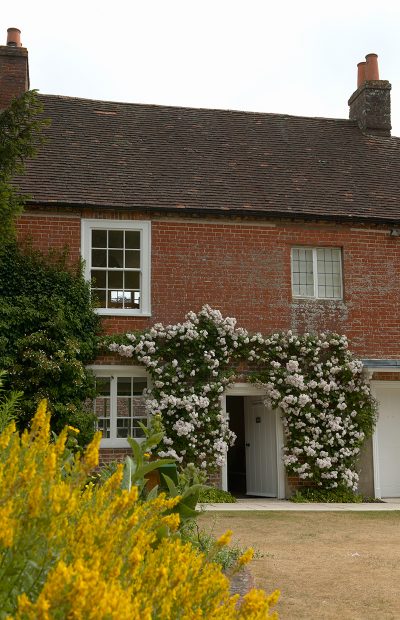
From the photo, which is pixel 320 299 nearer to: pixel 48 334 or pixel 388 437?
pixel 388 437

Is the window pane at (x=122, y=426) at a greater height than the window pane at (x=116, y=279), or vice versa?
the window pane at (x=116, y=279)

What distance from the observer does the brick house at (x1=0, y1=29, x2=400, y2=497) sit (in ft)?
51.5

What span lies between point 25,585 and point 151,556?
0.44m

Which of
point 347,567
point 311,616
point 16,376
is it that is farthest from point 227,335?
point 311,616

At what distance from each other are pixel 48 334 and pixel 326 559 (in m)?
7.87

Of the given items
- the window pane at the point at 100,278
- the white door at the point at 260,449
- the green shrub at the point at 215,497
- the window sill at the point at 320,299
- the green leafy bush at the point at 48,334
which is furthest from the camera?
the window sill at the point at 320,299

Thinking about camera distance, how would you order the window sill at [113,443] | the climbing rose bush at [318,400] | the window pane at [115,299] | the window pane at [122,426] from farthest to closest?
the window pane at [115,299] < the climbing rose bush at [318,400] < the window pane at [122,426] < the window sill at [113,443]

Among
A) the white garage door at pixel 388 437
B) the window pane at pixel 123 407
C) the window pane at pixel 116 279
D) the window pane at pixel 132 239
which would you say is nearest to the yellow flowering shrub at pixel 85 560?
the window pane at pixel 123 407

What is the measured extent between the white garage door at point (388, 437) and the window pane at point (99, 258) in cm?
644

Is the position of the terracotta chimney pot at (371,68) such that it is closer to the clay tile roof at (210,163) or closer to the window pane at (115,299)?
the clay tile roof at (210,163)

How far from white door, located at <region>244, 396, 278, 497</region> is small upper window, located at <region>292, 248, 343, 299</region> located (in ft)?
8.73

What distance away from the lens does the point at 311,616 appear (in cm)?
574

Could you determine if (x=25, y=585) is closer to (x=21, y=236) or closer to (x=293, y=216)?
(x=21, y=236)

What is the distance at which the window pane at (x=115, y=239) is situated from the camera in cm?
1600
